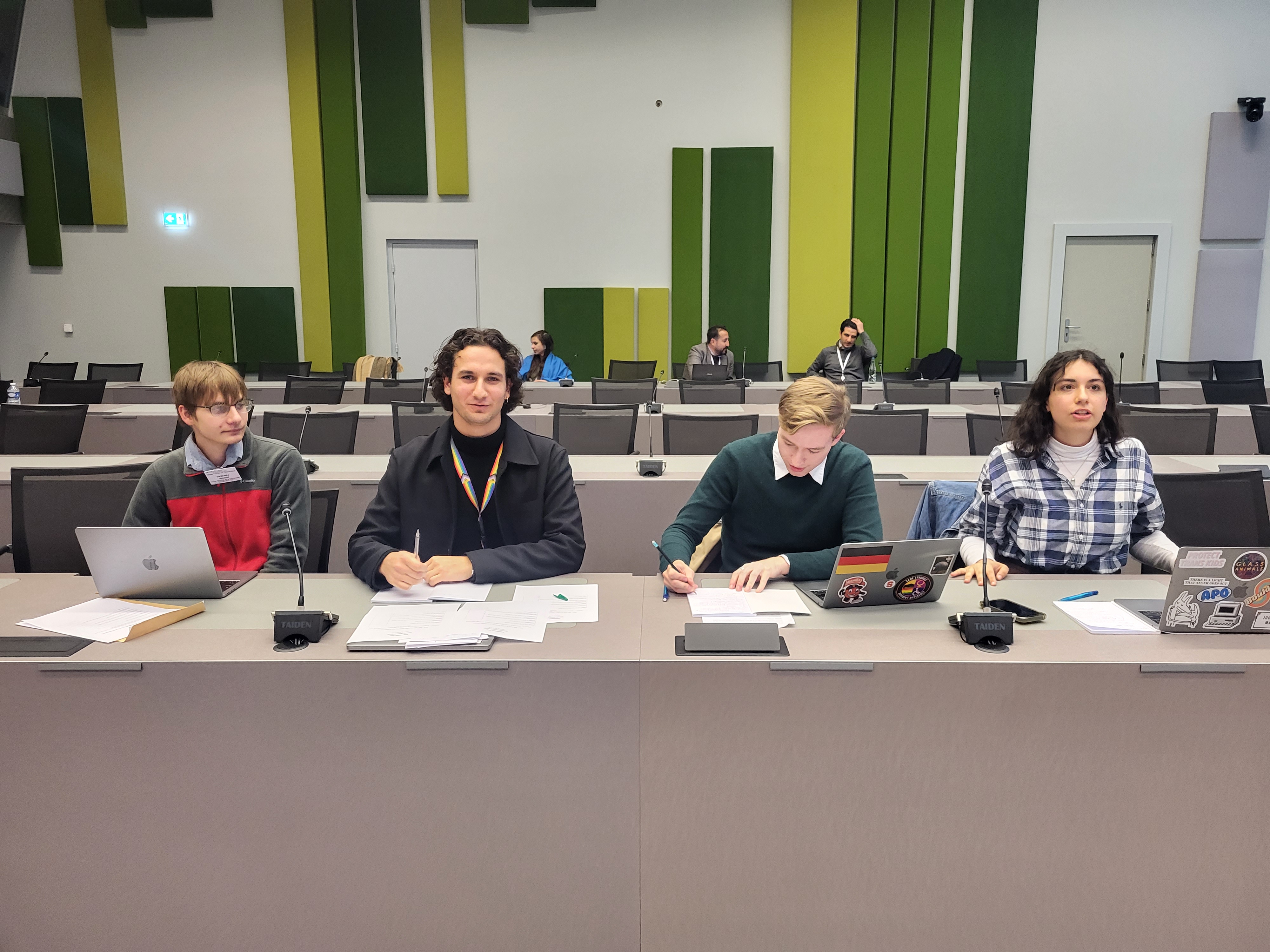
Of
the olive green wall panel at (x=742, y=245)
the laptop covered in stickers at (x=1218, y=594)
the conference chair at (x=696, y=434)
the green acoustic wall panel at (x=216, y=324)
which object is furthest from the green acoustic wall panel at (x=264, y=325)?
the laptop covered in stickers at (x=1218, y=594)

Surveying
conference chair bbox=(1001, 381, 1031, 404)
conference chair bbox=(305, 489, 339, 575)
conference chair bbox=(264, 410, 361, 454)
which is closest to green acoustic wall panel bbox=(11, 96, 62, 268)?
conference chair bbox=(264, 410, 361, 454)

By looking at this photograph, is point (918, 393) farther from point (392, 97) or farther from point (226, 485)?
point (392, 97)

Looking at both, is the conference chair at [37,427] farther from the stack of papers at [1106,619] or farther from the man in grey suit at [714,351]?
the man in grey suit at [714,351]

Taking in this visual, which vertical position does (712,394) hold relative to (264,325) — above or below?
below

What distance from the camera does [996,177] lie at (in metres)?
9.18

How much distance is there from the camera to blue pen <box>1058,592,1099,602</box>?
73.9 inches

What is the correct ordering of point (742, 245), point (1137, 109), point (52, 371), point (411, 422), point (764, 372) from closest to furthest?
point (411, 422) → point (764, 372) → point (52, 371) → point (1137, 109) → point (742, 245)

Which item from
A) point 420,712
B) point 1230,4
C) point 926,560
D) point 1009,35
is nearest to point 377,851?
point 420,712

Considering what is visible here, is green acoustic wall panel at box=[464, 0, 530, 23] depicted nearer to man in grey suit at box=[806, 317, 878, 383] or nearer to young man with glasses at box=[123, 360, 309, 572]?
man in grey suit at box=[806, 317, 878, 383]

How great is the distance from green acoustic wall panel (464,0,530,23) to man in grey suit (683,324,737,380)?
3977mm

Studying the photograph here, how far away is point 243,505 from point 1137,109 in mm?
10163

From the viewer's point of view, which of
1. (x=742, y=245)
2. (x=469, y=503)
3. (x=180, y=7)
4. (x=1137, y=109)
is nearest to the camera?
(x=469, y=503)

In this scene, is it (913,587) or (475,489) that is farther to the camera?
(475,489)

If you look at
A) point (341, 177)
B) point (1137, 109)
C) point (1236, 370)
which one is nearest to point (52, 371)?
point (341, 177)
